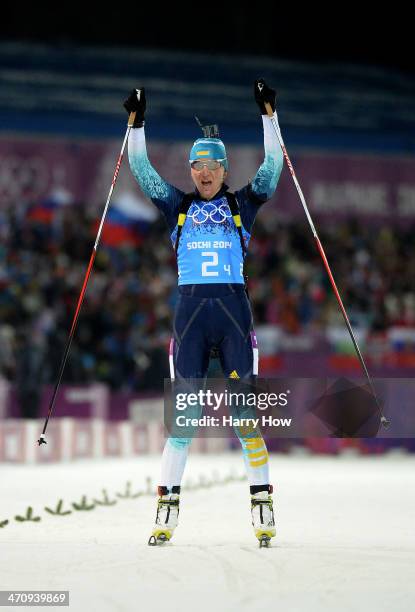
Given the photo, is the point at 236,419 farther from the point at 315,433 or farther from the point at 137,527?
the point at 315,433

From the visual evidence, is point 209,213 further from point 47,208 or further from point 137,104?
point 47,208

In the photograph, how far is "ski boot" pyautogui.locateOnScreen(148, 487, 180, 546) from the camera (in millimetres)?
5707

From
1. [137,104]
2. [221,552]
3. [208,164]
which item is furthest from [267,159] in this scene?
[221,552]

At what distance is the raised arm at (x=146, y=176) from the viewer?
6.14m

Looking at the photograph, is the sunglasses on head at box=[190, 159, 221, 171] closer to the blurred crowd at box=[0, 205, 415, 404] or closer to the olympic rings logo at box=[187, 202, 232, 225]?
the olympic rings logo at box=[187, 202, 232, 225]

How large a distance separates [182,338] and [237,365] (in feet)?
1.08

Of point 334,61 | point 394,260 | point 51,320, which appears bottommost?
point 51,320

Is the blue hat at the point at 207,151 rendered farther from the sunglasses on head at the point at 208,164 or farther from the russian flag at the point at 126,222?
the russian flag at the point at 126,222

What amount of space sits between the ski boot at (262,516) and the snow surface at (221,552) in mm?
78

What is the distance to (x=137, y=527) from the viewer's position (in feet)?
21.6

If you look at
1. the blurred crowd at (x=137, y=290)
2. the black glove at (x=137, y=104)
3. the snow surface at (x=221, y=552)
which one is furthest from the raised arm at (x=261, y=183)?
the blurred crowd at (x=137, y=290)

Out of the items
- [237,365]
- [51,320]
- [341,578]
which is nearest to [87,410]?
[51,320]

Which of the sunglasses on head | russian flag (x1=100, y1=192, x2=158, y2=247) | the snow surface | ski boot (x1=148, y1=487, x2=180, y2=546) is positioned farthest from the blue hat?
russian flag (x1=100, y1=192, x2=158, y2=247)

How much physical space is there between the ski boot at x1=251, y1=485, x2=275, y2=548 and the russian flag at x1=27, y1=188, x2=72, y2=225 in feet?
44.9
